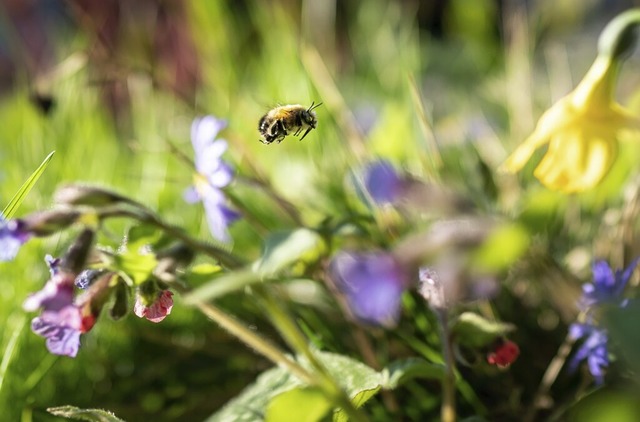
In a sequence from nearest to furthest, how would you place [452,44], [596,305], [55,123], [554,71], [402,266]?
[402,266], [596,305], [55,123], [554,71], [452,44]

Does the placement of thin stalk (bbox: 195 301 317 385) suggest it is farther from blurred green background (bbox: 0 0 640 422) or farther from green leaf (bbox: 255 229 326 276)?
blurred green background (bbox: 0 0 640 422)

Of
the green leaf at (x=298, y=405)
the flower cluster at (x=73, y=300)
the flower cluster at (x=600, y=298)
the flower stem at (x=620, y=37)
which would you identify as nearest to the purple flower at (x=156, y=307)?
the flower cluster at (x=73, y=300)

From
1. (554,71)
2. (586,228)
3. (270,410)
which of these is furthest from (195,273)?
(554,71)

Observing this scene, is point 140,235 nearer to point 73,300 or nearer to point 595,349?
point 73,300

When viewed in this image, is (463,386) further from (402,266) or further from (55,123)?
(55,123)

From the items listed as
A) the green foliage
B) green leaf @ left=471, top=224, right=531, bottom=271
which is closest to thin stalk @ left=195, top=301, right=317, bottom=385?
the green foliage

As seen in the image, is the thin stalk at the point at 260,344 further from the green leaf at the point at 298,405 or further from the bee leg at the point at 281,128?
the bee leg at the point at 281,128

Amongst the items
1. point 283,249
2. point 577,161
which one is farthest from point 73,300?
point 577,161
